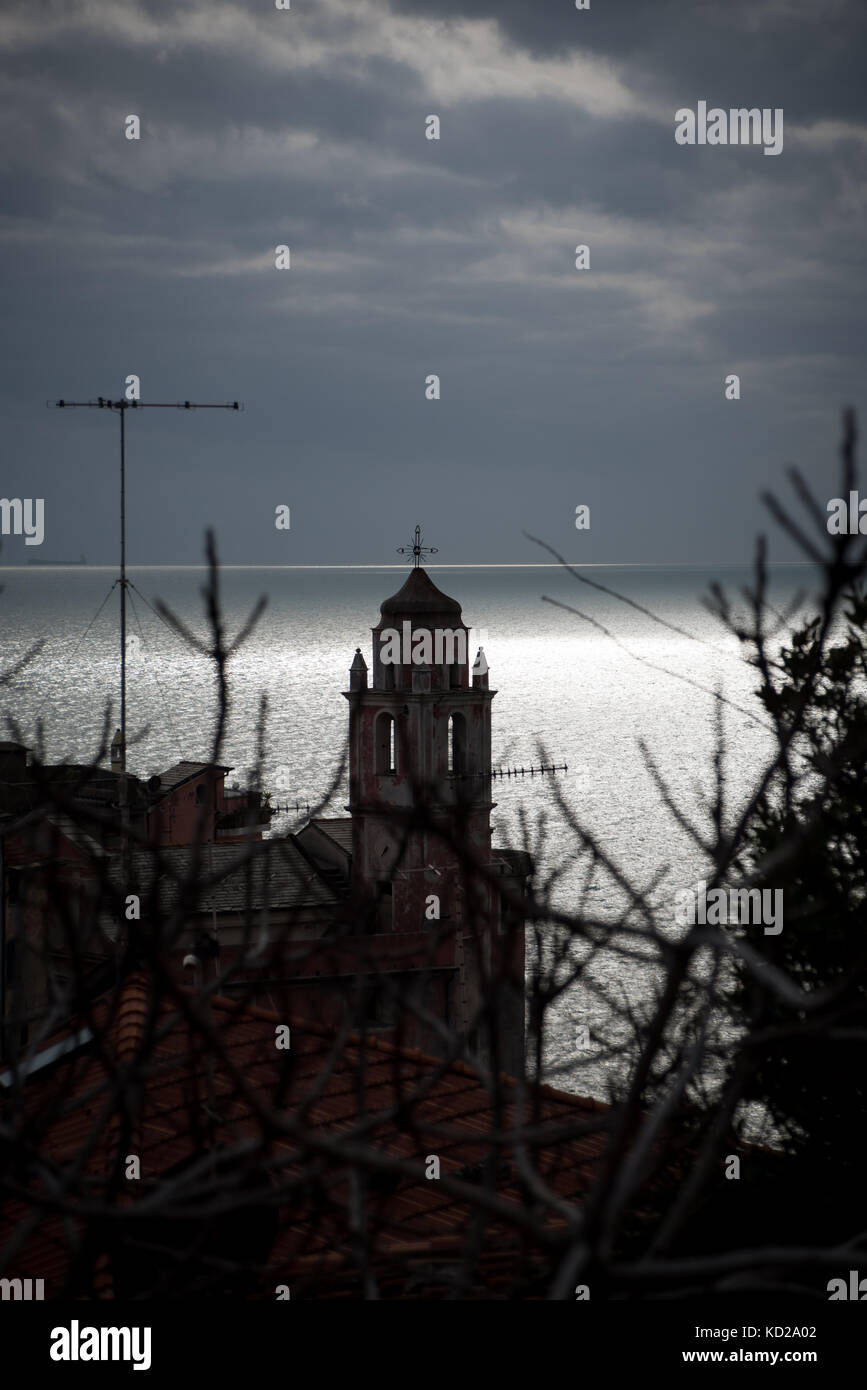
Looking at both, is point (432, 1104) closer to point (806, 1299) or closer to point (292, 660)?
point (806, 1299)

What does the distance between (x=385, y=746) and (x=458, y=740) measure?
5.89 feet

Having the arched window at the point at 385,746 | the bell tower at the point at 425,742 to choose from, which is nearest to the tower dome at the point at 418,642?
the bell tower at the point at 425,742

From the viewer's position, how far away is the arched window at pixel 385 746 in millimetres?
32719

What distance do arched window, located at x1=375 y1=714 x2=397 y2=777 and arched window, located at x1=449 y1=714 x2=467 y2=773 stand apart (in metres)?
1.44

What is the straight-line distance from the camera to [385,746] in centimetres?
3303

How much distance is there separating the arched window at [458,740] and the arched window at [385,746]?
1.44 meters

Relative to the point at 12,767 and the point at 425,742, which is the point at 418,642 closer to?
the point at 425,742

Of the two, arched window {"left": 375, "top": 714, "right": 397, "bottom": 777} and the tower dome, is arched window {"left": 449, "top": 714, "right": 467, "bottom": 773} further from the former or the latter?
arched window {"left": 375, "top": 714, "right": 397, "bottom": 777}

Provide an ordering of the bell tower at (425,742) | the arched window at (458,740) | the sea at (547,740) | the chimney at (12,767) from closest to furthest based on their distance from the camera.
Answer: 1. the chimney at (12,767)
2. the bell tower at (425,742)
3. the arched window at (458,740)
4. the sea at (547,740)

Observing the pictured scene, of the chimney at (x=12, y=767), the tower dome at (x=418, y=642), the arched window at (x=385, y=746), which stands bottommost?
the chimney at (x=12, y=767)

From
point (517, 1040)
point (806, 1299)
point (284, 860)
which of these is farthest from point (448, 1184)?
point (517, 1040)

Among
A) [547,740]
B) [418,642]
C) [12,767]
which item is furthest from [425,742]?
[547,740]

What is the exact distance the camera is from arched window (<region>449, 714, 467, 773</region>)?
32778mm

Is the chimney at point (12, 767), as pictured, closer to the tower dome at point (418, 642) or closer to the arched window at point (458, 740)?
the tower dome at point (418, 642)
